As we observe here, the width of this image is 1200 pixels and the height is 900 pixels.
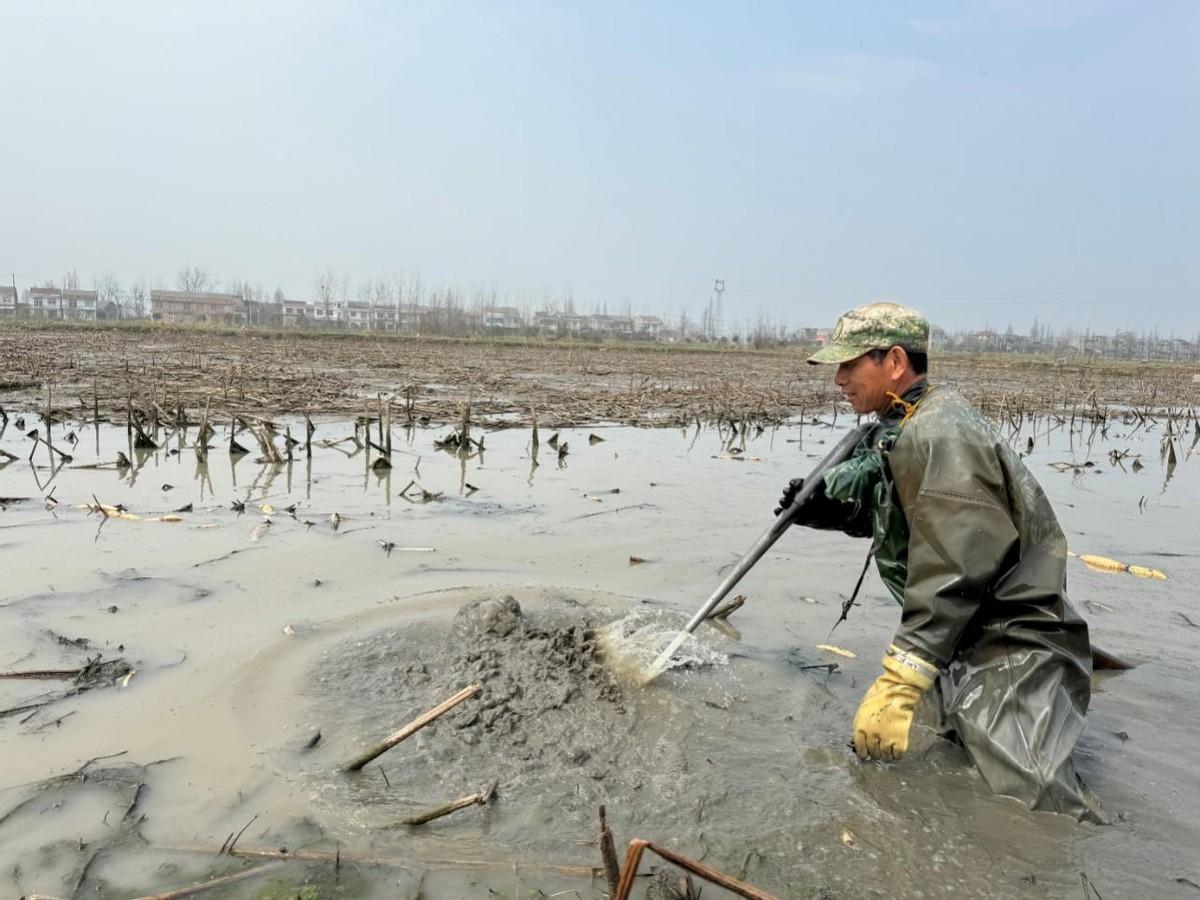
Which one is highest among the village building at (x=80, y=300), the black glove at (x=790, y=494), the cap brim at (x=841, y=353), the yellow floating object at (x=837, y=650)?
the village building at (x=80, y=300)

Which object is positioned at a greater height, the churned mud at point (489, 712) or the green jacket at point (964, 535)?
the green jacket at point (964, 535)

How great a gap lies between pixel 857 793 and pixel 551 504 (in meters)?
4.93

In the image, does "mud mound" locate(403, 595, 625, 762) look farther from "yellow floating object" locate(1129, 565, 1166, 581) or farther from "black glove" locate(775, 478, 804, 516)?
"yellow floating object" locate(1129, 565, 1166, 581)

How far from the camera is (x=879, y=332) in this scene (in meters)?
3.01

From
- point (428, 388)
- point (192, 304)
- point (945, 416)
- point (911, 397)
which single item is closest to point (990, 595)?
point (945, 416)

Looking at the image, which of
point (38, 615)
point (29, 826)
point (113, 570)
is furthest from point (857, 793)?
point (113, 570)

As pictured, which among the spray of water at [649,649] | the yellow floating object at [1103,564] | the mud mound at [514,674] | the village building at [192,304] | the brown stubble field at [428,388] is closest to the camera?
the mud mound at [514,674]

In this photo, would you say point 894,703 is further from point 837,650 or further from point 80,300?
point 80,300

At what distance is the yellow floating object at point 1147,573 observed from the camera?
607 centimetres

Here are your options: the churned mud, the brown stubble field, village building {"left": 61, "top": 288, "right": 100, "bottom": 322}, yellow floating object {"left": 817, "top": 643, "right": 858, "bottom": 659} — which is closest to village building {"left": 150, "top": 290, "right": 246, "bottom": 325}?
village building {"left": 61, "top": 288, "right": 100, "bottom": 322}

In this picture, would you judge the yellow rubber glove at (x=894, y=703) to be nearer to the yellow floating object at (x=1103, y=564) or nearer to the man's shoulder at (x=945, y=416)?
the man's shoulder at (x=945, y=416)

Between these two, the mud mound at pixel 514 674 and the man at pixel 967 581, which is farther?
the mud mound at pixel 514 674

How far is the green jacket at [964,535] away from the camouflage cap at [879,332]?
0.69 feet

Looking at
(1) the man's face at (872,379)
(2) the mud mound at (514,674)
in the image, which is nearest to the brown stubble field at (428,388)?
(2) the mud mound at (514,674)
